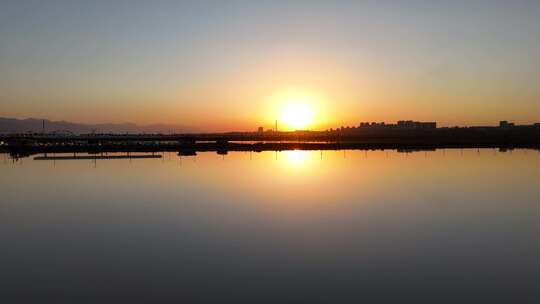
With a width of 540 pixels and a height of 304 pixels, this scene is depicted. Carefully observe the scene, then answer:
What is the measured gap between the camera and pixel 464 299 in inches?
252

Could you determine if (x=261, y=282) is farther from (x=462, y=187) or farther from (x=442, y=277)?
(x=462, y=187)

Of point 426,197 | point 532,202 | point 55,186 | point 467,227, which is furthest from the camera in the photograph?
point 55,186

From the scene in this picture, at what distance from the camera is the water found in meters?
6.81

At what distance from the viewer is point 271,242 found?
943 centimetres

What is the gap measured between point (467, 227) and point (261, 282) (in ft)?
19.6

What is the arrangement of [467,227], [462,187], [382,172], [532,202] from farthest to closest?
[382,172]
[462,187]
[532,202]
[467,227]

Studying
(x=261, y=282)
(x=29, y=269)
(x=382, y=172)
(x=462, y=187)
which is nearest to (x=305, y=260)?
(x=261, y=282)

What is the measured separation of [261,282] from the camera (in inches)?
280

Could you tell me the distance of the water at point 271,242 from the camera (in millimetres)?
6809

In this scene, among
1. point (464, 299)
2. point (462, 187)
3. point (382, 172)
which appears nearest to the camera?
point (464, 299)

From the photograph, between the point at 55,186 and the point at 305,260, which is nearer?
the point at 305,260

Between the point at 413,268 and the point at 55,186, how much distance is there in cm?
1572

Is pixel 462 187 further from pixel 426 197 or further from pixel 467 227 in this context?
pixel 467 227

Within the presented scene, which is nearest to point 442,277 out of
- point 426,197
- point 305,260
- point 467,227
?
point 305,260
